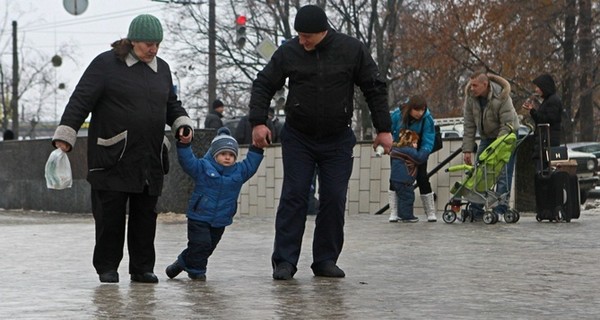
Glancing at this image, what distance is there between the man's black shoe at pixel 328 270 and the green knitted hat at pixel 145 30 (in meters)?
1.75

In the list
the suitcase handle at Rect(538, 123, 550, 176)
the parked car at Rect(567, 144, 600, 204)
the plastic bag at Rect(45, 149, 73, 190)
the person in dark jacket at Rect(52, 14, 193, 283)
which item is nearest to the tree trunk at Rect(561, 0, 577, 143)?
the parked car at Rect(567, 144, 600, 204)

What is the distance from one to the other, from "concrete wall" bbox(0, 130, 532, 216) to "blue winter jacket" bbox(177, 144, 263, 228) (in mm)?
8034

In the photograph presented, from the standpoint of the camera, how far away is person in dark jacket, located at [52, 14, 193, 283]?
8305 mm

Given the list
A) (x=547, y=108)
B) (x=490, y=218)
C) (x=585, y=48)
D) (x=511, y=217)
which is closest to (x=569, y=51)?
(x=585, y=48)

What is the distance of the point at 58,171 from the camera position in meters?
8.38

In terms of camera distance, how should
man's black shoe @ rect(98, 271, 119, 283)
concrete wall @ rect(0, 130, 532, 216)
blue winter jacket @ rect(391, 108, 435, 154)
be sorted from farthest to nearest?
concrete wall @ rect(0, 130, 532, 216)
blue winter jacket @ rect(391, 108, 435, 154)
man's black shoe @ rect(98, 271, 119, 283)

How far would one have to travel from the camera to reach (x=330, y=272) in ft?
28.8

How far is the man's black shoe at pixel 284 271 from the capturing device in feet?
28.2

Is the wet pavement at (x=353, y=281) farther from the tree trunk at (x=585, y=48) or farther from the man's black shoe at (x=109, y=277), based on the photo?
the tree trunk at (x=585, y=48)

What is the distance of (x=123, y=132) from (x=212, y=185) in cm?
69

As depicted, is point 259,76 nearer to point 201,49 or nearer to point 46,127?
point 201,49

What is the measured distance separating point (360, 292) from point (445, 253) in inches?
111

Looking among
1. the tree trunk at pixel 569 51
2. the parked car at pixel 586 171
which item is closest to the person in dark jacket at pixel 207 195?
the parked car at pixel 586 171

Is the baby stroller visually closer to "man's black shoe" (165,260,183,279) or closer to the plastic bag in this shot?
"man's black shoe" (165,260,183,279)
